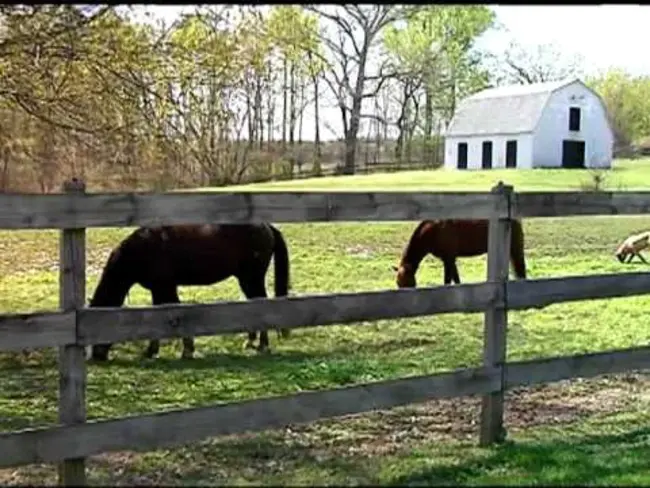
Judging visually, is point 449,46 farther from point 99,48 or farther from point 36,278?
point 99,48

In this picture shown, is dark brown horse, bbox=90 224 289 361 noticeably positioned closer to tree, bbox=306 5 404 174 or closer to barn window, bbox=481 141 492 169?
tree, bbox=306 5 404 174

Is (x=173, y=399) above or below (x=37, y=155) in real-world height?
below

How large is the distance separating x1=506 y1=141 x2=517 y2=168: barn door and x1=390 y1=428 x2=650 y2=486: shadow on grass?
44.3 metres

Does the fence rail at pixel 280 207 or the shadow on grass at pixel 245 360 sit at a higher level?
the fence rail at pixel 280 207

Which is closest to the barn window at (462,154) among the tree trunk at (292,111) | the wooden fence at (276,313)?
the tree trunk at (292,111)

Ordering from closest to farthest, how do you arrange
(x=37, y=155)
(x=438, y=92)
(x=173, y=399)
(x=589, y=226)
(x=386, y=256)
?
(x=173, y=399) → (x=37, y=155) → (x=386, y=256) → (x=589, y=226) → (x=438, y=92)

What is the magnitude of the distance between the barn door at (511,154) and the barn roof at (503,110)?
0.71 metres

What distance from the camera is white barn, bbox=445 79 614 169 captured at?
47.5 metres

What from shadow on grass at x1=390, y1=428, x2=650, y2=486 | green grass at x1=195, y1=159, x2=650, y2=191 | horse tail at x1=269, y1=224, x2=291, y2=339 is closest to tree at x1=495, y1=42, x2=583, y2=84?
green grass at x1=195, y1=159, x2=650, y2=191

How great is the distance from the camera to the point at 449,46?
3347 centimetres

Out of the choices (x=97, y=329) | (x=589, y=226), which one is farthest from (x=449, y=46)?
(x=97, y=329)

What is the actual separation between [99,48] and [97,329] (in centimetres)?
524

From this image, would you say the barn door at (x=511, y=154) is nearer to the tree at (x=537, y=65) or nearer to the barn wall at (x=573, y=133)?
the barn wall at (x=573, y=133)

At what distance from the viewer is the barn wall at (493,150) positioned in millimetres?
47625
